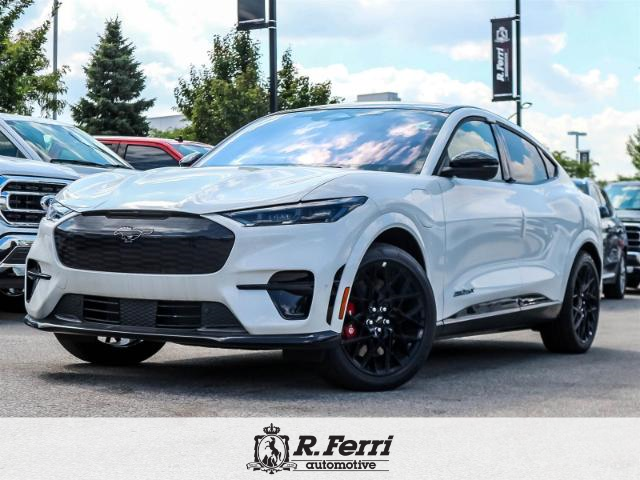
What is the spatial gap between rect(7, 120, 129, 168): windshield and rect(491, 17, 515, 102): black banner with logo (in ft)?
71.0

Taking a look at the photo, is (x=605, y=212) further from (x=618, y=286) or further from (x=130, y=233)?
(x=130, y=233)

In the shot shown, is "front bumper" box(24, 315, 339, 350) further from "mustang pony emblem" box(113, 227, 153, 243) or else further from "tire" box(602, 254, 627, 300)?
"tire" box(602, 254, 627, 300)

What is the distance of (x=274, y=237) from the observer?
6.10 meters

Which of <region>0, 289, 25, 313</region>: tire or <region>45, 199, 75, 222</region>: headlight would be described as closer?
<region>45, 199, 75, 222</region>: headlight

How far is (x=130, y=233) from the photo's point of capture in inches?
248

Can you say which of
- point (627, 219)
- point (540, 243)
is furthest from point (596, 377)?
point (627, 219)

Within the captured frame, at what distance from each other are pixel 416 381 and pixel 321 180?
4.73ft

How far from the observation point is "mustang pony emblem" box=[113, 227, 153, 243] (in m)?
6.27

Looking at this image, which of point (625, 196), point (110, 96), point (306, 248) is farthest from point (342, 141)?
point (110, 96)

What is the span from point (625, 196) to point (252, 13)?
7.89m

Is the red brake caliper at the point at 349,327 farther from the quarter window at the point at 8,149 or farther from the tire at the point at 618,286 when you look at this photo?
the tire at the point at 618,286
